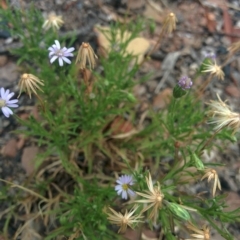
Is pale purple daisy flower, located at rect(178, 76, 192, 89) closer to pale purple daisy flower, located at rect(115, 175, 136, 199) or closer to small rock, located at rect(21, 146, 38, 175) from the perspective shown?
pale purple daisy flower, located at rect(115, 175, 136, 199)

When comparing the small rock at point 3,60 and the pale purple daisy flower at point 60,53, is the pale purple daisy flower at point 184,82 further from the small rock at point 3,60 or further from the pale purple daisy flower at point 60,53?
the small rock at point 3,60

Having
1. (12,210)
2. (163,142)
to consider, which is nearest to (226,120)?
(163,142)

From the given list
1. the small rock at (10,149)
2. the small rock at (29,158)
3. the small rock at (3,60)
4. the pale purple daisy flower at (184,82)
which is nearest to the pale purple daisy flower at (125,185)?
the pale purple daisy flower at (184,82)

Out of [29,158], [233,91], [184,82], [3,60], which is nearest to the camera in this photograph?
[184,82]

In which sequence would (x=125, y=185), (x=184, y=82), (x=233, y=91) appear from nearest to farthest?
(x=184, y=82) → (x=125, y=185) → (x=233, y=91)

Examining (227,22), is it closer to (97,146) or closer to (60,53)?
(97,146)

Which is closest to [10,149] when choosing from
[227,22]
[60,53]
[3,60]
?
[3,60]

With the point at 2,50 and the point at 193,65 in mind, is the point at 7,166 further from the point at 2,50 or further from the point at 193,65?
the point at 193,65
